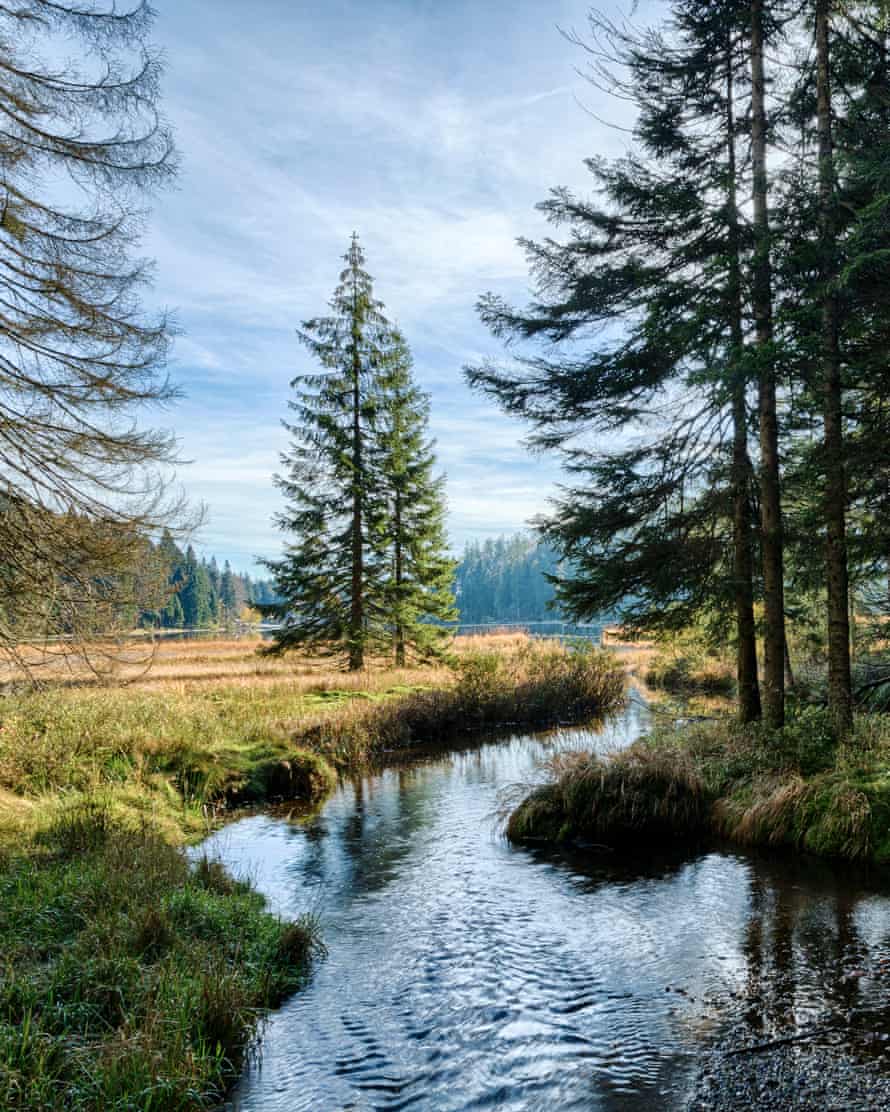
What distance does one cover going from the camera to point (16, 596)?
322 inches

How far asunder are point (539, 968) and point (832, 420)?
750cm

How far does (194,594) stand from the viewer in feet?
308

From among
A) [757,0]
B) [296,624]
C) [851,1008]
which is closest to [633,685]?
[296,624]

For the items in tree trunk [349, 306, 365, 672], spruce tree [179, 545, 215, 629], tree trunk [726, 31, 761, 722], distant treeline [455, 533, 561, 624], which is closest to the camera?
tree trunk [726, 31, 761, 722]

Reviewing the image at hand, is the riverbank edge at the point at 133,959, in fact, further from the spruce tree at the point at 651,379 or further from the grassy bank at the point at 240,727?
the spruce tree at the point at 651,379

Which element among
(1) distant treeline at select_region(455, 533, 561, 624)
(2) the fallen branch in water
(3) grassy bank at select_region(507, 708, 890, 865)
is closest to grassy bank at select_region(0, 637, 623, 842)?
(3) grassy bank at select_region(507, 708, 890, 865)

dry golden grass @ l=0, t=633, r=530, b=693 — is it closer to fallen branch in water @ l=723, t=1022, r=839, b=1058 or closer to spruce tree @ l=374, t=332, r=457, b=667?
spruce tree @ l=374, t=332, r=457, b=667

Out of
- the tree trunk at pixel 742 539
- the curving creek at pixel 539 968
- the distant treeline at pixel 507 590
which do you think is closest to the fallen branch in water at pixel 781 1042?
the curving creek at pixel 539 968

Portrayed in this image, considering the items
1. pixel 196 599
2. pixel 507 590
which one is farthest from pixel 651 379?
pixel 507 590

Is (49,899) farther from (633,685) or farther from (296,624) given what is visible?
(633,685)

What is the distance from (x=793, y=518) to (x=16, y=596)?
1109cm

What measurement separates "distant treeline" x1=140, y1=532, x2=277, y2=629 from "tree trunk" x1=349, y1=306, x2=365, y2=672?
2882 millimetres

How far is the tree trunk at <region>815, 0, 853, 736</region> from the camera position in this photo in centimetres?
931

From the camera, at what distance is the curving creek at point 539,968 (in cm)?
470
